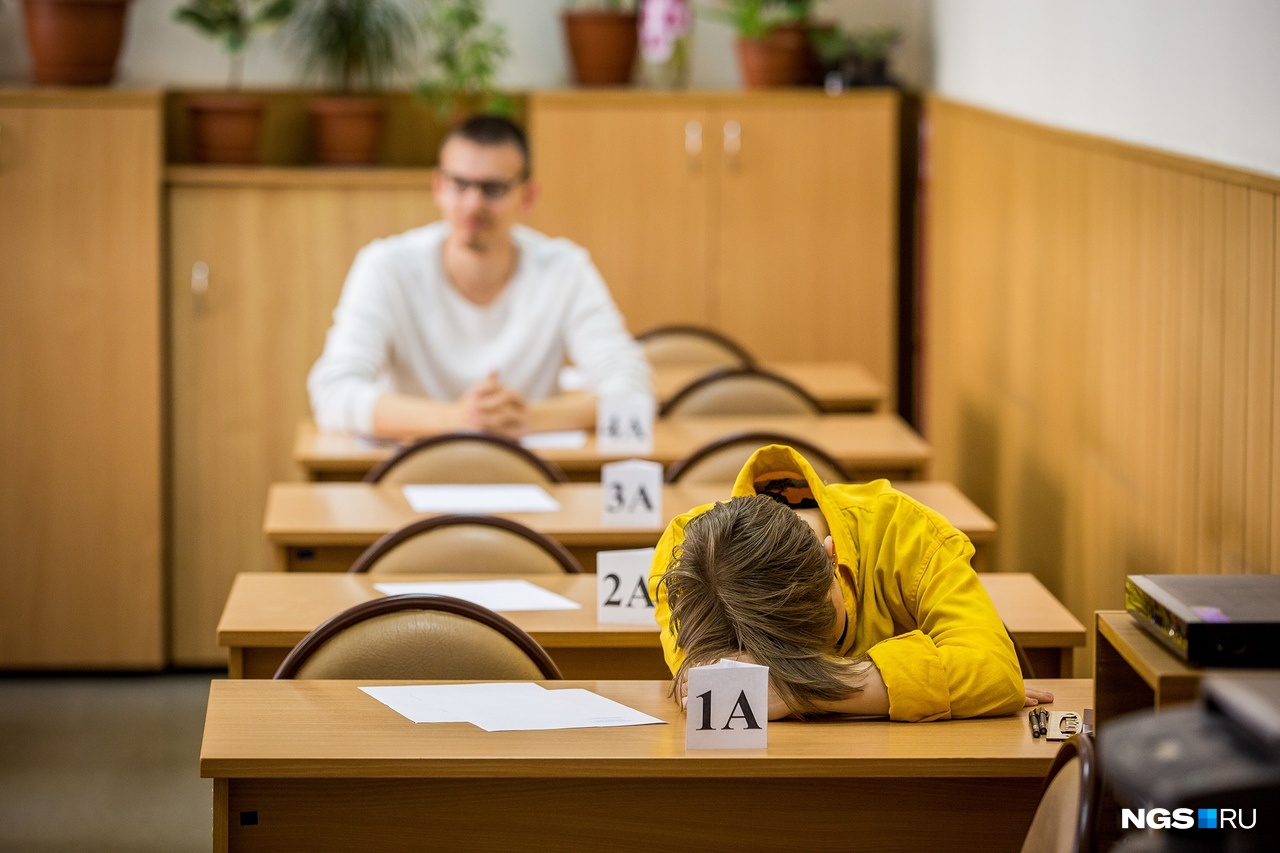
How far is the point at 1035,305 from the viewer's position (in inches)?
173

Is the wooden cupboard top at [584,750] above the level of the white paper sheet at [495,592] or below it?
below

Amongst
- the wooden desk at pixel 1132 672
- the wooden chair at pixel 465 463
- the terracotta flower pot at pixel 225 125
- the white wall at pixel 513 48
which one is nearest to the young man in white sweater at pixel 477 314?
the wooden chair at pixel 465 463

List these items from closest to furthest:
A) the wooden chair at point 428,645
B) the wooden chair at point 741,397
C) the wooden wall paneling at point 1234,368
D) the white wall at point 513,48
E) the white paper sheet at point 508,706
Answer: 1. the white paper sheet at point 508,706
2. the wooden chair at point 428,645
3. the wooden wall paneling at point 1234,368
4. the wooden chair at point 741,397
5. the white wall at point 513,48

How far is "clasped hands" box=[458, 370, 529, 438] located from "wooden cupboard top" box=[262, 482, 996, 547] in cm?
40

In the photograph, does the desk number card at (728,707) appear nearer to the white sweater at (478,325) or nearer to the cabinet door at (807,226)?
the white sweater at (478,325)

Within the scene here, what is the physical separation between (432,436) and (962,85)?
101 inches

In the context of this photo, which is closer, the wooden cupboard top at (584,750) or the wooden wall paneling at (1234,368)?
the wooden cupboard top at (584,750)

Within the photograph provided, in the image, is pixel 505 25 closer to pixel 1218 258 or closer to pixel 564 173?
pixel 564 173

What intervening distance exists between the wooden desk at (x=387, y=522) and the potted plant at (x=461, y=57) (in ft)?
8.08

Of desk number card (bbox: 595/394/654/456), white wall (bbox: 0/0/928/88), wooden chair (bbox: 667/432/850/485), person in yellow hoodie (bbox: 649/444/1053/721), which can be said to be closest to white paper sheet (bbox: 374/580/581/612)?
person in yellow hoodie (bbox: 649/444/1053/721)

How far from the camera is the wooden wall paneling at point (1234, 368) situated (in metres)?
2.80

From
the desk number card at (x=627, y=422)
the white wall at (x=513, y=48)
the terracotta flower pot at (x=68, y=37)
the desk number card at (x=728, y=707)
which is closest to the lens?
the desk number card at (x=728, y=707)

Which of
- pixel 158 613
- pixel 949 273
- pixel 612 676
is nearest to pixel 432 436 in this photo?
pixel 612 676

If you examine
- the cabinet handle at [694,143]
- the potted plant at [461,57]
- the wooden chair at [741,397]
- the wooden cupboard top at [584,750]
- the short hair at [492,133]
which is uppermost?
the potted plant at [461,57]
